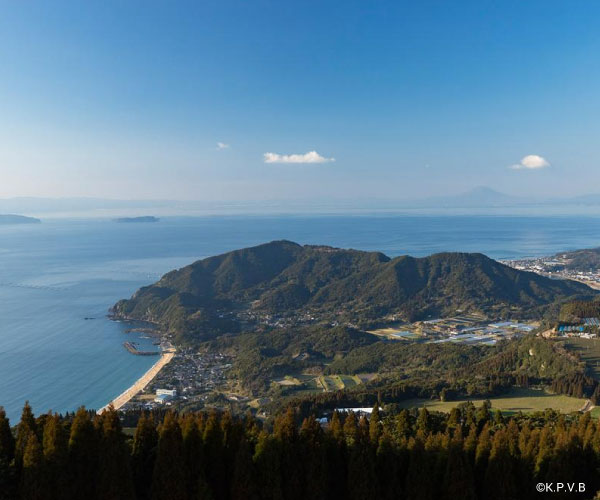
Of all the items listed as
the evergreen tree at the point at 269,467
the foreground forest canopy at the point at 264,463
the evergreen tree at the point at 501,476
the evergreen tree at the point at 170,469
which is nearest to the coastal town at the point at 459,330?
the foreground forest canopy at the point at 264,463

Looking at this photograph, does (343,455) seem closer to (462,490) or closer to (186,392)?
(462,490)

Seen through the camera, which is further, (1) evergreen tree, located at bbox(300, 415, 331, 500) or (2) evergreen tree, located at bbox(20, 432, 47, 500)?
(1) evergreen tree, located at bbox(300, 415, 331, 500)

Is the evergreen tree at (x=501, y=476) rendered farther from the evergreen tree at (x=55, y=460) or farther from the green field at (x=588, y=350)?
the green field at (x=588, y=350)

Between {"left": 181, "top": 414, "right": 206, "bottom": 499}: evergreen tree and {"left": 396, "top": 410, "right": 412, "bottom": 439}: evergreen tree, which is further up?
{"left": 181, "top": 414, "right": 206, "bottom": 499}: evergreen tree

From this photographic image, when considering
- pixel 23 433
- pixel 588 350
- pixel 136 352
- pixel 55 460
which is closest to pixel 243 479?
pixel 55 460

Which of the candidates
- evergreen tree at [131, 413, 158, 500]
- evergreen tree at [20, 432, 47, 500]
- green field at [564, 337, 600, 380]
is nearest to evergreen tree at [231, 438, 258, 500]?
evergreen tree at [131, 413, 158, 500]

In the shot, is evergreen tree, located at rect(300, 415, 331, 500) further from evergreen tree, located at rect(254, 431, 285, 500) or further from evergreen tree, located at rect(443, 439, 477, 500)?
evergreen tree, located at rect(443, 439, 477, 500)
